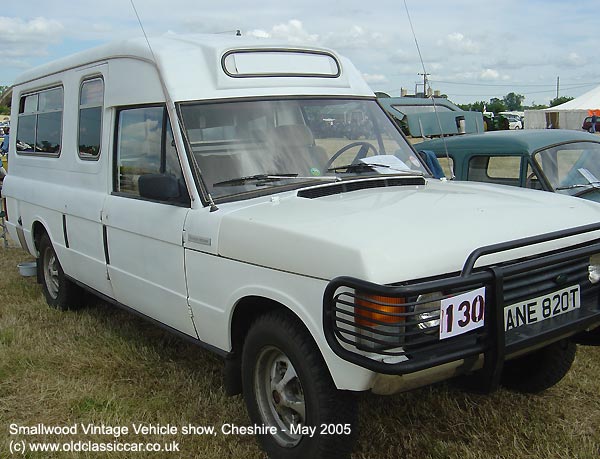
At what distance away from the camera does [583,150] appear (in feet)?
21.8

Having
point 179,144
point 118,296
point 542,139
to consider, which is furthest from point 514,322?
point 542,139

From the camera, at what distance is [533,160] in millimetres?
6254

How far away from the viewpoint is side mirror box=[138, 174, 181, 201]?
3.49 metres

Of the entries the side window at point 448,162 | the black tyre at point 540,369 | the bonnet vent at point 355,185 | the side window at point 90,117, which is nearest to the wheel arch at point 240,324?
the bonnet vent at point 355,185

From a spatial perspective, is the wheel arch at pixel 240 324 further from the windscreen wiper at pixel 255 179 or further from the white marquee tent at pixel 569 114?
the white marquee tent at pixel 569 114

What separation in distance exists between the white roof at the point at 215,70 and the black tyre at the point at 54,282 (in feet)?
7.06

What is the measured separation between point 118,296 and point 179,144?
1.43 metres

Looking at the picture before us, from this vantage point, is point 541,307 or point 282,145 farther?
point 282,145

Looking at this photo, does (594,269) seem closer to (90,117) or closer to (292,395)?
(292,395)

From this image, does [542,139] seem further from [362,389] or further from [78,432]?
[78,432]

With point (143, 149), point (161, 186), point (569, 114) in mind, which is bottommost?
point (161, 186)

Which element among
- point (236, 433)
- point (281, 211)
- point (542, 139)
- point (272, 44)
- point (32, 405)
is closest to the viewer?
point (281, 211)

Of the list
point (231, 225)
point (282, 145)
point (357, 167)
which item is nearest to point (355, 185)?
point (357, 167)

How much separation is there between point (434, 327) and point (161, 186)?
173cm
